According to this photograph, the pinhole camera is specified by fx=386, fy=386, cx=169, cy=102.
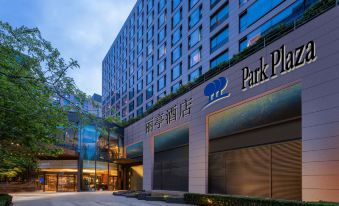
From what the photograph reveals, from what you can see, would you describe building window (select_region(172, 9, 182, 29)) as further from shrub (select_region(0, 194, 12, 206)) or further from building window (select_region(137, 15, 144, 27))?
shrub (select_region(0, 194, 12, 206))

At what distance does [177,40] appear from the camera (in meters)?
54.6

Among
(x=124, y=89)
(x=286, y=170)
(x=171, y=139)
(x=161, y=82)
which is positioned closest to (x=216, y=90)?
(x=286, y=170)

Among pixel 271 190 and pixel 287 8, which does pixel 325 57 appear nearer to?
pixel 271 190

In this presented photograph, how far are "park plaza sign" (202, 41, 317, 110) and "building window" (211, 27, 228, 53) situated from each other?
47.5ft

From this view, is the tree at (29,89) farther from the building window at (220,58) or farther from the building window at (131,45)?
the building window at (131,45)

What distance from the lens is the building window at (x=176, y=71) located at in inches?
2109

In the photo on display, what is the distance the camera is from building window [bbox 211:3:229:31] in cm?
4102

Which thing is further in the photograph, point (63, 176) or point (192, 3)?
point (63, 176)

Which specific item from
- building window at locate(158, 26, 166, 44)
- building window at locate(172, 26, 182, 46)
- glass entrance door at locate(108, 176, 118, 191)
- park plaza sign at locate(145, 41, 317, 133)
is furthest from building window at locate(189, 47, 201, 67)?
glass entrance door at locate(108, 176, 118, 191)

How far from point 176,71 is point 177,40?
4.38 m

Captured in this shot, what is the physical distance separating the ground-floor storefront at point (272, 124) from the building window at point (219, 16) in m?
11.6

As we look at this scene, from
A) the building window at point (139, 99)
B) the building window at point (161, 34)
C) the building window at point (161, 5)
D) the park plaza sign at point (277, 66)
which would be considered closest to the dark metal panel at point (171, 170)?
the park plaza sign at point (277, 66)

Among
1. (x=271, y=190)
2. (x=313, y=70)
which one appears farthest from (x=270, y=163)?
(x=313, y=70)

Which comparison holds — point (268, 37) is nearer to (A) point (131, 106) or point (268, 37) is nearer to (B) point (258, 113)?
(B) point (258, 113)
